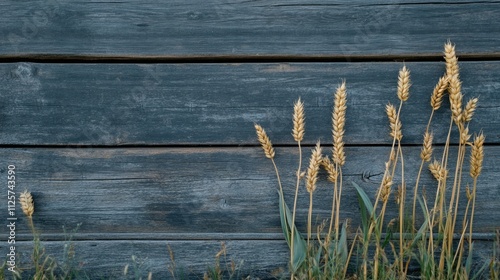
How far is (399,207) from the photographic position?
2381 mm

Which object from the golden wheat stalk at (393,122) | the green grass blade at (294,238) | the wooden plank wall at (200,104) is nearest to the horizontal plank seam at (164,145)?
the wooden plank wall at (200,104)

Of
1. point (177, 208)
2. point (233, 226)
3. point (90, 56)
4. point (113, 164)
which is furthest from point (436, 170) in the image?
point (90, 56)

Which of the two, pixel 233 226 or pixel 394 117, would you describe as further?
pixel 233 226

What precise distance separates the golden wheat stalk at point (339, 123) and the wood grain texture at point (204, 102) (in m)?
0.11

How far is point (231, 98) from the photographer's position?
2.38 m

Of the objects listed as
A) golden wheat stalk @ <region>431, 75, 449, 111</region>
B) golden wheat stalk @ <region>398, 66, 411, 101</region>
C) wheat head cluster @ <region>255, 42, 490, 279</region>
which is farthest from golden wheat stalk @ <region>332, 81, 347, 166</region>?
golden wheat stalk @ <region>431, 75, 449, 111</region>

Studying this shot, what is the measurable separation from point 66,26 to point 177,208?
86 cm

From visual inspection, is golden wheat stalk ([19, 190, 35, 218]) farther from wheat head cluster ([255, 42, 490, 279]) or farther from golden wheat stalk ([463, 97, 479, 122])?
golden wheat stalk ([463, 97, 479, 122])

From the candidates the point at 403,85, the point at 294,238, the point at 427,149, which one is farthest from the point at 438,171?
the point at 294,238

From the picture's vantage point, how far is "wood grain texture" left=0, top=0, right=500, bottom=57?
2.34 m

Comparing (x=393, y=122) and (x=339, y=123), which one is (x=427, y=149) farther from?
(x=339, y=123)

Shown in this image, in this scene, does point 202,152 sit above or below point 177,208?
above

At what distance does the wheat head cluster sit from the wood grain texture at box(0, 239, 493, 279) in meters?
0.11

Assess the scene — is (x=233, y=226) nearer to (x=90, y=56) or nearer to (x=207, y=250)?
(x=207, y=250)
